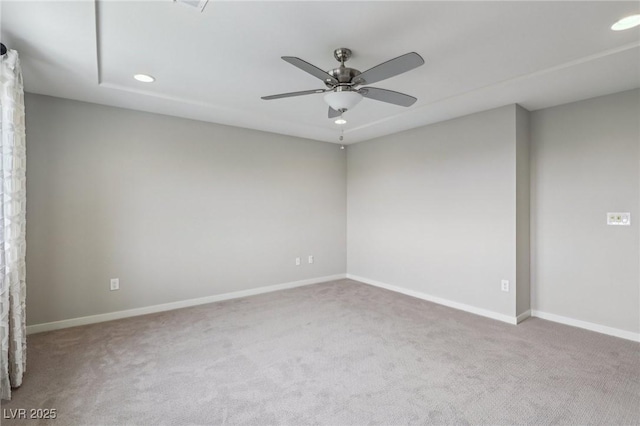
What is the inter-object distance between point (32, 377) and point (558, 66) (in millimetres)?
4911

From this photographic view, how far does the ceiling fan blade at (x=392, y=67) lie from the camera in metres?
1.85

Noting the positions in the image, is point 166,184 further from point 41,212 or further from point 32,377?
point 32,377

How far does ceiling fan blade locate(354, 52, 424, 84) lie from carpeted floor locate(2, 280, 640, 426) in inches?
86.6

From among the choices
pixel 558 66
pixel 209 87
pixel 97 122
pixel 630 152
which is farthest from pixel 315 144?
pixel 630 152

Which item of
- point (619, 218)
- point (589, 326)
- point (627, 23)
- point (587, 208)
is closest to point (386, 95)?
point (627, 23)

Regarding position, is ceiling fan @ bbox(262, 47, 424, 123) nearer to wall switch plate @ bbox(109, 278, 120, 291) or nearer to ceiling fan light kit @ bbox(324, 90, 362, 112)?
ceiling fan light kit @ bbox(324, 90, 362, 112)

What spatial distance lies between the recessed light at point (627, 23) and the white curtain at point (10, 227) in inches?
163

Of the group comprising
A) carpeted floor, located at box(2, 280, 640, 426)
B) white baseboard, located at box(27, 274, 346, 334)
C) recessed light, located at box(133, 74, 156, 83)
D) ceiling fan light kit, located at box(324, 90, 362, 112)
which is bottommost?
carpeted floor, located at box(2, 280, 640, 426)

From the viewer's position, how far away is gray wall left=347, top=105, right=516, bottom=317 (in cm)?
364

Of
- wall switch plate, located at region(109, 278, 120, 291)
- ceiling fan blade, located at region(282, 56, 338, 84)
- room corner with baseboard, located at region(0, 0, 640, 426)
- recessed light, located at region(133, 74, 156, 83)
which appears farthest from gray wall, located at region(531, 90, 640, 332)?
wall switch plate, located at region(109, 278, 120, 291)

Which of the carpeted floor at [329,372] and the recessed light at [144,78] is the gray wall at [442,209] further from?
the recessed light at [144,78]

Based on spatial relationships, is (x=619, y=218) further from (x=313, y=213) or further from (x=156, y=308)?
(x=156, y=308)

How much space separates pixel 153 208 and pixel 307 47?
2.77 meters

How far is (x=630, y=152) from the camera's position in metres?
3.10
